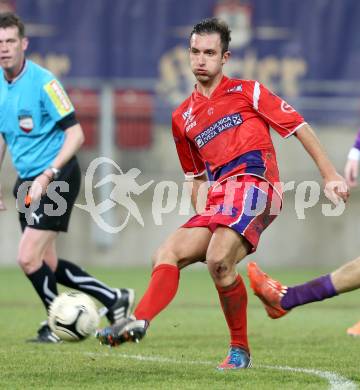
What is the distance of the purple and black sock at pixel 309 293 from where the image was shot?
6.59 meters

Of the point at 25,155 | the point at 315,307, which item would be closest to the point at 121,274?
the point at 315,307

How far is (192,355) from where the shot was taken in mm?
7676

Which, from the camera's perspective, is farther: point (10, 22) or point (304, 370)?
point (10, 22)

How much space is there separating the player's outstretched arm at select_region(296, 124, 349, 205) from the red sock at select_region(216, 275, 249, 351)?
0.79 m

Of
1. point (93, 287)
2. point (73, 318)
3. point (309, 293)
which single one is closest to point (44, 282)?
point (93, 287)

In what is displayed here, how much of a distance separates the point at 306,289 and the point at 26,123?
113 inches

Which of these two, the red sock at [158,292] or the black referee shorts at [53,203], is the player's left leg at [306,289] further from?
the black referee shorts at [53,203]

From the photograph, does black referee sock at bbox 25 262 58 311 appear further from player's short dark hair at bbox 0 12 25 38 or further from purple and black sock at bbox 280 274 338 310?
purple and black sock at bbox 280 274 338 310

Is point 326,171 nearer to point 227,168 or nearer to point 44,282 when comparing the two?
point 227,168

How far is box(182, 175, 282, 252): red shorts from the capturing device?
21.8 ft

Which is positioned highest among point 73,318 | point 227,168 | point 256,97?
point 256,97

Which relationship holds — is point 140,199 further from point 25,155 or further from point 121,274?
point 25,155

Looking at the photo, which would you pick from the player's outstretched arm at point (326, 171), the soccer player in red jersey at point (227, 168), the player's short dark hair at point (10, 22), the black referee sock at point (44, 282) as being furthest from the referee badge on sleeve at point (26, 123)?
the player's outstretched arm at point (326, 171)

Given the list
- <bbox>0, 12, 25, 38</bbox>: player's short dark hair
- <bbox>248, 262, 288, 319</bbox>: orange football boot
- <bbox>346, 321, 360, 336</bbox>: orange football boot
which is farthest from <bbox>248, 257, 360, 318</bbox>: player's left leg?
<bbox>0, 12, 25, 38</bbox>: player's short dark hair
